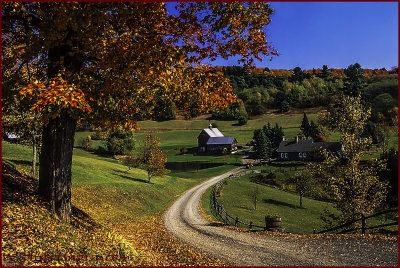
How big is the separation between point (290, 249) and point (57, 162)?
11496 mm

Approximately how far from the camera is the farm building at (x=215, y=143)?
123 m

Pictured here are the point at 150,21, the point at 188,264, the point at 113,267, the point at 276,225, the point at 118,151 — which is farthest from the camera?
the point at 118,151

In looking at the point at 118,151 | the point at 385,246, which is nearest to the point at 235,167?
the point at 118,151

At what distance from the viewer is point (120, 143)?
90875 mm

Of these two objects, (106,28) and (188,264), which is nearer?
(106,28)

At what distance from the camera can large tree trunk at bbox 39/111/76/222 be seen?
40.1 ft

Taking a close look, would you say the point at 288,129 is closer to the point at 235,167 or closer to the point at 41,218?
the point at 235,167

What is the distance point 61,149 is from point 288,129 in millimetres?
135330

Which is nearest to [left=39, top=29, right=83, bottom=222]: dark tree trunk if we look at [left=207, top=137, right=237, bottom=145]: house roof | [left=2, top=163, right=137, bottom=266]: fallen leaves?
[left=2, top=163, right=137, bottom=266]: fallen leaves

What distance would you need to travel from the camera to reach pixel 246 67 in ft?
38.2

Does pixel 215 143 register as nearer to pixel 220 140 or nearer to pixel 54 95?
pixel 220 140

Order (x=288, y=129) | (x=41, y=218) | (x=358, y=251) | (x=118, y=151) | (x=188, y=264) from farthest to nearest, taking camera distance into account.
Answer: (x=288, y=129)
(x=118, y=151)
(x=358, y=251)
(x=188, y=264)
(x=41, y=218)

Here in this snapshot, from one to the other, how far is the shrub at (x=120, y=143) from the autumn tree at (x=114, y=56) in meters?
79.0

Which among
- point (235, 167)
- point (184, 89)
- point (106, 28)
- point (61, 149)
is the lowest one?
point (235, 167)
